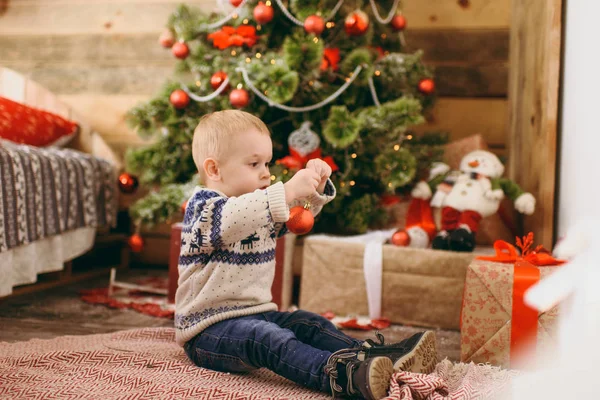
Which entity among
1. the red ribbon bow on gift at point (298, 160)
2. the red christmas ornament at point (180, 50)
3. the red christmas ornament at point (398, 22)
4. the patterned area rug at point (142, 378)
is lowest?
the patterned area rug at point (142, 378)

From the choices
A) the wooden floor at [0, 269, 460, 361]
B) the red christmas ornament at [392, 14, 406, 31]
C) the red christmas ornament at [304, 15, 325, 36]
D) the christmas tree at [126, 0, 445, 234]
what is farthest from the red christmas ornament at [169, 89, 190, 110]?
the red christmas ornament at [392, 14, 406, 31]

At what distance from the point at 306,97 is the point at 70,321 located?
103 centimetres

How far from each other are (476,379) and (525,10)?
4.90ft

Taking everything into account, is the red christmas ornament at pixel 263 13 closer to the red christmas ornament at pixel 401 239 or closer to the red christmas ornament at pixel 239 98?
the red christmas ornament at pixel 239 98

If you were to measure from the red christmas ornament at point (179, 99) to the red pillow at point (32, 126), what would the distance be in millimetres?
629

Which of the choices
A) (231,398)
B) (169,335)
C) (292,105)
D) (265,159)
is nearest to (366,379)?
(231,398)

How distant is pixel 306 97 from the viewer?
6.66 feet

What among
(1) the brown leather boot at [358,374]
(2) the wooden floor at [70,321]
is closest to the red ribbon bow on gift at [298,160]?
(2) the wooden floor at [70,321]

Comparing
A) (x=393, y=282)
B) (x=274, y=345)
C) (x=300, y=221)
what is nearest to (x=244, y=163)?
(x=300, y=221)

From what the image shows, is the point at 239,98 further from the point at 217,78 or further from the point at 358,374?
the point at 358,374

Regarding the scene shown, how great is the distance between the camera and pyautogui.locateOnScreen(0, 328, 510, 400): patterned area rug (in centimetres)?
102

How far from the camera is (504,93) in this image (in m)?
2.42

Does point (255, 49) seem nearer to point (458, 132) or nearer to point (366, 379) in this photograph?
point (458, 132)

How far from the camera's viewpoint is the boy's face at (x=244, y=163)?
1.18 m
